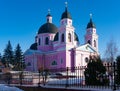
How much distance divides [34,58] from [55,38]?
6531 mm

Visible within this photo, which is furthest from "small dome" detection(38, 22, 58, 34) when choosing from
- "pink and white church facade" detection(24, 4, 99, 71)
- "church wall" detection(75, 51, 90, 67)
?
"church wall" detection(75, 51, 90, 67)

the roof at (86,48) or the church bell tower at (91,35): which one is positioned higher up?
the church bell tower at (91,35)

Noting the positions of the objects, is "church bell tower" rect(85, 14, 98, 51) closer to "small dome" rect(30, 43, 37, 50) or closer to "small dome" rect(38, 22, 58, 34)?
"small dome" rect(38, 22, 58, 34)

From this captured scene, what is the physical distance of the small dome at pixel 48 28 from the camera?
6095 cm

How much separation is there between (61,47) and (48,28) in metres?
7.13

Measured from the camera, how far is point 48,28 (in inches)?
2403

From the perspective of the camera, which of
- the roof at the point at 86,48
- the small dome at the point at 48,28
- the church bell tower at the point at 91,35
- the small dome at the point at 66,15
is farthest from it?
the church bell tower at the point at 91,35

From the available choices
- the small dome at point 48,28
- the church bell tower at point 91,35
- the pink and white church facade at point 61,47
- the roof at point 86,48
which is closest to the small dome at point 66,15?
the pink and white church facade at point 61,47

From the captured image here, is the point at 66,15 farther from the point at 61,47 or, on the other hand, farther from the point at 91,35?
the point at 91,35

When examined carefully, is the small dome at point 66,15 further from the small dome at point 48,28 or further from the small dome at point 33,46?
the small dome at point 33,46

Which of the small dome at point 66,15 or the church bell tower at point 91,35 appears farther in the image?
the church bell tower at point 91,35

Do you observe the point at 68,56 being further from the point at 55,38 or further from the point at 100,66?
the point at 100,66

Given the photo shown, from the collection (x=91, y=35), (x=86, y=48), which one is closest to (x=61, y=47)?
(x=86, y=48)

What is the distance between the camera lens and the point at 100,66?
13164mm
